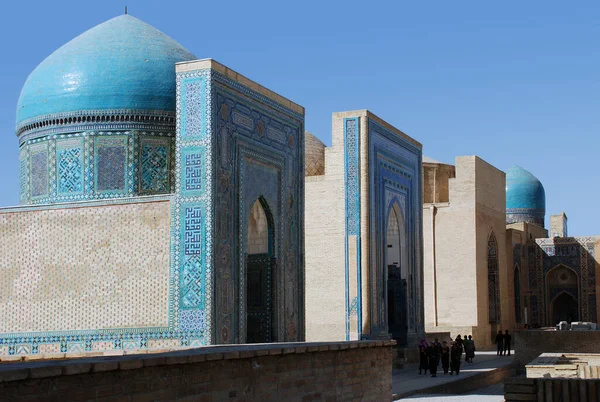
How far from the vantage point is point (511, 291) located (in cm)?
2506

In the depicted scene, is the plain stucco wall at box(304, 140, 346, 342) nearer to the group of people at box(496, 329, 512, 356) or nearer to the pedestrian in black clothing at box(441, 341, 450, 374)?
the pedestrian in black clothing at box(441, 341, 450, 374)

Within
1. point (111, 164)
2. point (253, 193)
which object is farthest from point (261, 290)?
point (111, 164)

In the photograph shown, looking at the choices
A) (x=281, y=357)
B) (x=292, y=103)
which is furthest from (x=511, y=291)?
(x=281, y=357)

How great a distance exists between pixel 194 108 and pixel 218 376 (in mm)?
5241

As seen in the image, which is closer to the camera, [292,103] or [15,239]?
[15,239]

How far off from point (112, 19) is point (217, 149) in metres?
3.99

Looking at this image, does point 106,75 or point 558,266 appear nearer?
point 106,75

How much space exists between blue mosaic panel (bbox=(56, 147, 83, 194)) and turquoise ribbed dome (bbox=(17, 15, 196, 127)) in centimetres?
61

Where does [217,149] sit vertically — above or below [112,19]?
below

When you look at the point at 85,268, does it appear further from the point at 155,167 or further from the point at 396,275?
the point at 396,275

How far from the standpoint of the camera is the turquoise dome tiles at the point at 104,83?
40.8ft

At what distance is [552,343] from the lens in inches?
656

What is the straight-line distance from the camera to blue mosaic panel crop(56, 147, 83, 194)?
40.1 ft

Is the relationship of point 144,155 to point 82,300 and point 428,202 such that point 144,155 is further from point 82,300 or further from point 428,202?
point 428,202
